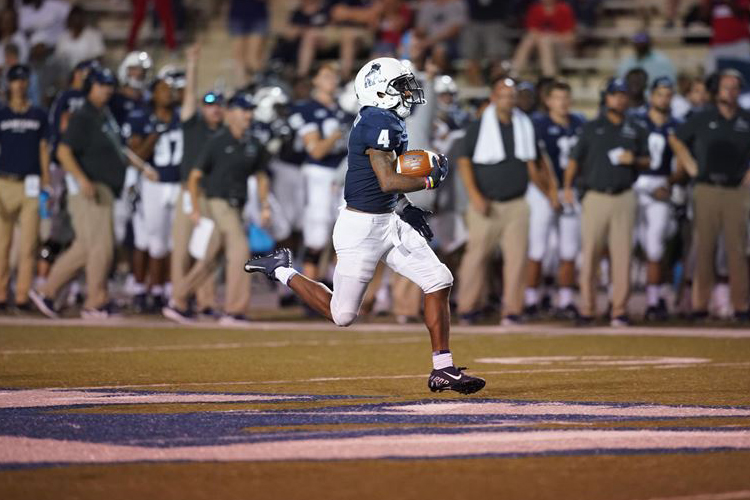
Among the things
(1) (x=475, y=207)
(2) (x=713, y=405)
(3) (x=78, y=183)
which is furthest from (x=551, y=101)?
(2) (x=713, y=405)

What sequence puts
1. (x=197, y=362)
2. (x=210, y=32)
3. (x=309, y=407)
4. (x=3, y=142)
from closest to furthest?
(x=309, y=407) → (x=197, y=362) → (x=3, y=142) → (x=210, y=32)

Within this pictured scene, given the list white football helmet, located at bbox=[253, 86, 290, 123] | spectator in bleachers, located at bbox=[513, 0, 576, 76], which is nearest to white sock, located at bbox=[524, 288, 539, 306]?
white football helmet, located at bbox=[253, 86, 290, 123]

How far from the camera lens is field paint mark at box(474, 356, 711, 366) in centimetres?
1017

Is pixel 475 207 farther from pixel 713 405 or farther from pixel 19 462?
pixel 19 462

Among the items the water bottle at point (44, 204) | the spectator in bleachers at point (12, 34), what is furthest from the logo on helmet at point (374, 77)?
the spectator in bleachers at point (12, 34)

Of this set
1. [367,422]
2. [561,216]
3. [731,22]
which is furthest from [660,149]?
[367,422]

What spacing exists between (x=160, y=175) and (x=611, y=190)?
4353 millimetres

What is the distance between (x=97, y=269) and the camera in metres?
13.9

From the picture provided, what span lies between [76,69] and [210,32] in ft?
29.0

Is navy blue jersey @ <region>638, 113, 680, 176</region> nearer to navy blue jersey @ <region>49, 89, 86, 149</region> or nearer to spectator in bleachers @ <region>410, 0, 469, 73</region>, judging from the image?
navy blue jersey @ <region>49, 89, 86, 149</region>

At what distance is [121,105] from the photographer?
15.8 metres

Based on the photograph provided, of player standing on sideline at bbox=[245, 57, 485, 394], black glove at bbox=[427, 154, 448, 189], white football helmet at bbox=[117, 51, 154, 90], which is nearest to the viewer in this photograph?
black glove at bbox=[427, 154, 448, 189]

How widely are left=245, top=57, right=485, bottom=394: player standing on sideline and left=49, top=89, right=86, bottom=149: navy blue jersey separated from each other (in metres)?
6.55

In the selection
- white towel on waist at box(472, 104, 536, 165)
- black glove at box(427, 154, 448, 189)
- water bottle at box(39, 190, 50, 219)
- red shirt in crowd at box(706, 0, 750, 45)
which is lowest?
water bottle at box(39, 190, 50, 219)
